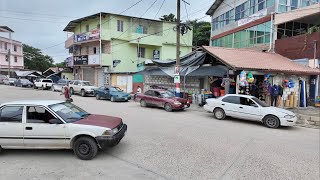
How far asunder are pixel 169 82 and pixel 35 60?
59965 mm

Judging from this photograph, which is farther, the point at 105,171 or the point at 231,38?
the point at 231,38

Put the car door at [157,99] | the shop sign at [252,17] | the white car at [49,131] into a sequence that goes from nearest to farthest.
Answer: the white car at [49,131] < the car door at [157,99] < the shop sign at [252,17]

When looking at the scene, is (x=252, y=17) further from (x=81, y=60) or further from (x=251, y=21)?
(x=81, y=60)

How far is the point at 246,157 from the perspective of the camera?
6.10 metres

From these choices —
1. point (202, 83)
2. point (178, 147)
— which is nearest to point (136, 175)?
point (178, 147)

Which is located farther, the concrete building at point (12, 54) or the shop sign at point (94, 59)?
the concrete building at point (12, 54)

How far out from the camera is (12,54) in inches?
2210

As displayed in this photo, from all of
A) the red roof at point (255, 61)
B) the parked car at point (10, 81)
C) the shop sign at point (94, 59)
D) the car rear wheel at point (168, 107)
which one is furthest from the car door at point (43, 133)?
the parked car at point (10, 81)

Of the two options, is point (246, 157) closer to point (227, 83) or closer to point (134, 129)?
point (134, 129)

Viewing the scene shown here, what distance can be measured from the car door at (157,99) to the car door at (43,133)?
32.0 ft

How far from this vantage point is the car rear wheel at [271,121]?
10.1m

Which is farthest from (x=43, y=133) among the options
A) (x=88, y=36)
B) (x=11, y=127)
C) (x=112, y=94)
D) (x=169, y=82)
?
(x=88, y=36)

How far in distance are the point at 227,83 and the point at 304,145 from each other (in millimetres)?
7775

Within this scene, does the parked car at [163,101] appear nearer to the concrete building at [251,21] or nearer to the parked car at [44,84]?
the concrete building at [251,21]
